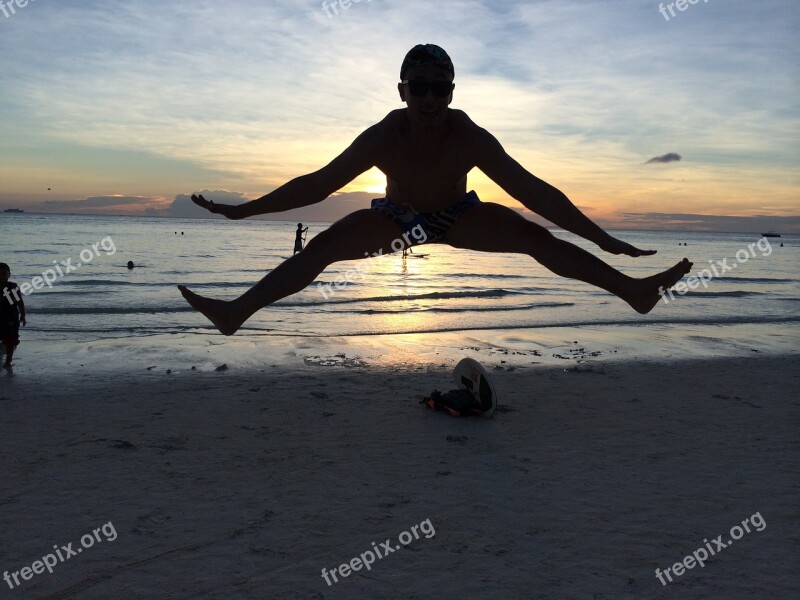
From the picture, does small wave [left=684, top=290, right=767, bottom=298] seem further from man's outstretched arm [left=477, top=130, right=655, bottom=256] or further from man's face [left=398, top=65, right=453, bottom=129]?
man's face [left=398, top=65, right=453, bottom=129]

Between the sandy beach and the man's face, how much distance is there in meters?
2.80

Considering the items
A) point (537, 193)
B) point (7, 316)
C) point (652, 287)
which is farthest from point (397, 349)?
point (537, 193)

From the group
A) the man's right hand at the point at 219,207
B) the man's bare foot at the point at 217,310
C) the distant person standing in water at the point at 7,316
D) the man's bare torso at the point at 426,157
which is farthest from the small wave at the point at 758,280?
the man's right hand at the point at 219,207

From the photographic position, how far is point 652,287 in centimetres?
461

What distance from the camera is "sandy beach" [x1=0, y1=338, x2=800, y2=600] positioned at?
393 cm

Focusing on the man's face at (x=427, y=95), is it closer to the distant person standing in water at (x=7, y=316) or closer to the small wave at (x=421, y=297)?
the distant person standing in water at (x=7, y=316)

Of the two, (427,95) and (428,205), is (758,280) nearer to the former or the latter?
(428,205)

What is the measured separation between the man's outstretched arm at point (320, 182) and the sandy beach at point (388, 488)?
2212mm

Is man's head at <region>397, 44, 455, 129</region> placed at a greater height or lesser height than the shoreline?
greater

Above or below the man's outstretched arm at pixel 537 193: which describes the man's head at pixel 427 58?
above

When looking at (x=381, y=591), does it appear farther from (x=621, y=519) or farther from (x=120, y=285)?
(x=120, y=285)

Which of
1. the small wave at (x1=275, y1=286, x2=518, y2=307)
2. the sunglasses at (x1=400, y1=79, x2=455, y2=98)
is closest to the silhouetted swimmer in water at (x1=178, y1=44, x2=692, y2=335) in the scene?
the sunglasses at (x1=400, y1=79, x2=455, y2=98)

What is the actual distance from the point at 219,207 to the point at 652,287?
3.04 meters

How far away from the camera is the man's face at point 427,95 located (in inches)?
157
